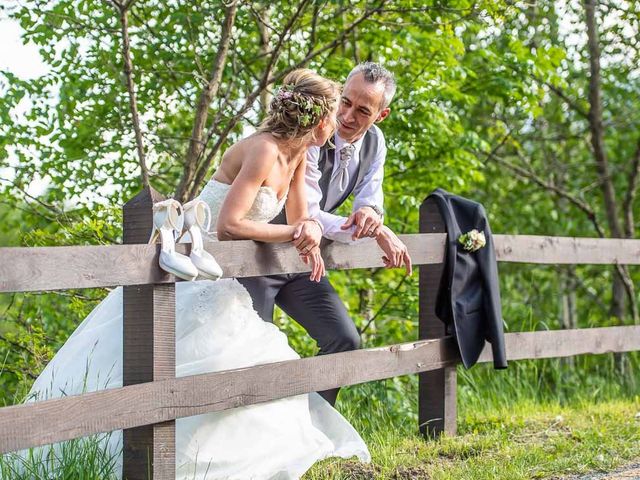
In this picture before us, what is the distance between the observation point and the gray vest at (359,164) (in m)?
4.64

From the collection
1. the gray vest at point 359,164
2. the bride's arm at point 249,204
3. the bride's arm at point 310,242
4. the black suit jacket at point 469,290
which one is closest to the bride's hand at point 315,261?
the bride's arm at point 310,242

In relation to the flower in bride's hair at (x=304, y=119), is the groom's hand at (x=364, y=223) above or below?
below

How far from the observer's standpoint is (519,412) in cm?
586

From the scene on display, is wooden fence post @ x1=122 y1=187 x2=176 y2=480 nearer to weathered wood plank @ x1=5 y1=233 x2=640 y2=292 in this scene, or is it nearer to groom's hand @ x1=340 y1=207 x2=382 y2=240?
weathered wood plank @ x1=5 y1=233 x2=640 y2=292

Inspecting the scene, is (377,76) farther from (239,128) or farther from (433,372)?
(239,128)

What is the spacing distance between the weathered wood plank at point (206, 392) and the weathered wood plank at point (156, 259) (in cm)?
38

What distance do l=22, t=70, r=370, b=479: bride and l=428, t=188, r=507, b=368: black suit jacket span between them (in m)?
1.17

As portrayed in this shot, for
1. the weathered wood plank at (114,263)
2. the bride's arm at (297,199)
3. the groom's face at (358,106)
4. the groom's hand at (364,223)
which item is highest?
the groom's face at (358,106)

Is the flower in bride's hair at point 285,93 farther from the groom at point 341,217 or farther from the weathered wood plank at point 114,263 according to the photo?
the weathered wood plank at point 114,263

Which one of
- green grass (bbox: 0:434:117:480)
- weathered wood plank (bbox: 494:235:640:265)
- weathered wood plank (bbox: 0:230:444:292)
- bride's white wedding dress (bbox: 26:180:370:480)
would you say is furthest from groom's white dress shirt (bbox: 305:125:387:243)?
green grass (bbox: 0:434:117:480)

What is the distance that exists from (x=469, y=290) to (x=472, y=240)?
283 mm

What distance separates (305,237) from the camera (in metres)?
3.83

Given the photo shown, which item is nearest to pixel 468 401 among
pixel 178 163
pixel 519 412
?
pixel 519 412

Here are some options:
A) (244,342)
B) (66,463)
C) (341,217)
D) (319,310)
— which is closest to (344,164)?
(341,217)
